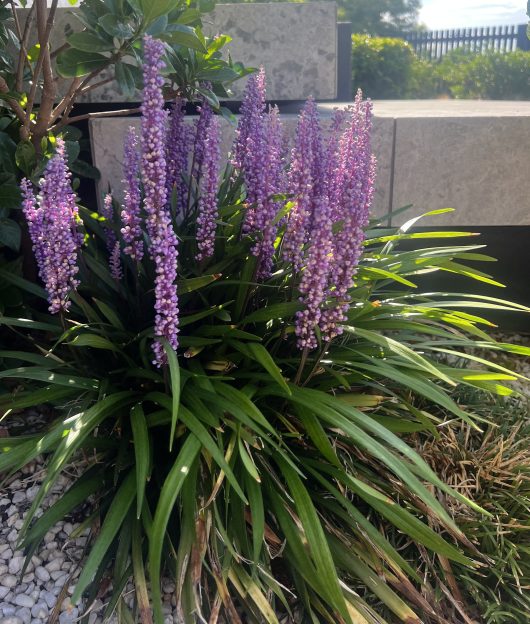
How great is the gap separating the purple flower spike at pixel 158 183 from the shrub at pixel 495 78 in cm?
1304

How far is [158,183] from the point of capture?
1.55 meters

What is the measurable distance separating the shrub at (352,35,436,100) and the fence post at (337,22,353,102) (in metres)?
5.15

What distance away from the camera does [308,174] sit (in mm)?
1681

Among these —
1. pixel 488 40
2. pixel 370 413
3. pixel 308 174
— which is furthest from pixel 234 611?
pixel 488 40

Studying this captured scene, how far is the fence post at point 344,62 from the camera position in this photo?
7844 millimetres

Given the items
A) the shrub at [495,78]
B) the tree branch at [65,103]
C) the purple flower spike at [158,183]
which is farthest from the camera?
the shrub at [495,78]

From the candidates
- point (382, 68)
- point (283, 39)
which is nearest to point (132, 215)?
point (283, 39)

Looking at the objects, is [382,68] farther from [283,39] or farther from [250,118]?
[250,118]

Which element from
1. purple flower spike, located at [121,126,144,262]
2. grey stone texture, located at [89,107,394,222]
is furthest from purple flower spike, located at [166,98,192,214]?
grey stone texture, located at [89,107,394,222]

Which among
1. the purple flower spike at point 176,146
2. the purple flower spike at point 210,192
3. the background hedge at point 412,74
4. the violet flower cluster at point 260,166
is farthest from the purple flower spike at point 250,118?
the background hedge at point 412,74

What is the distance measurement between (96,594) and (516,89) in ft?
45.5

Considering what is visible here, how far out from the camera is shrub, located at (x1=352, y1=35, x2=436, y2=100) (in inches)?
526

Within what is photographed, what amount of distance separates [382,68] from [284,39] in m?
11.3

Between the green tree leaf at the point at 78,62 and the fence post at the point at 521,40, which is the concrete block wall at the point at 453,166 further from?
the fence post at the point at 521,40
